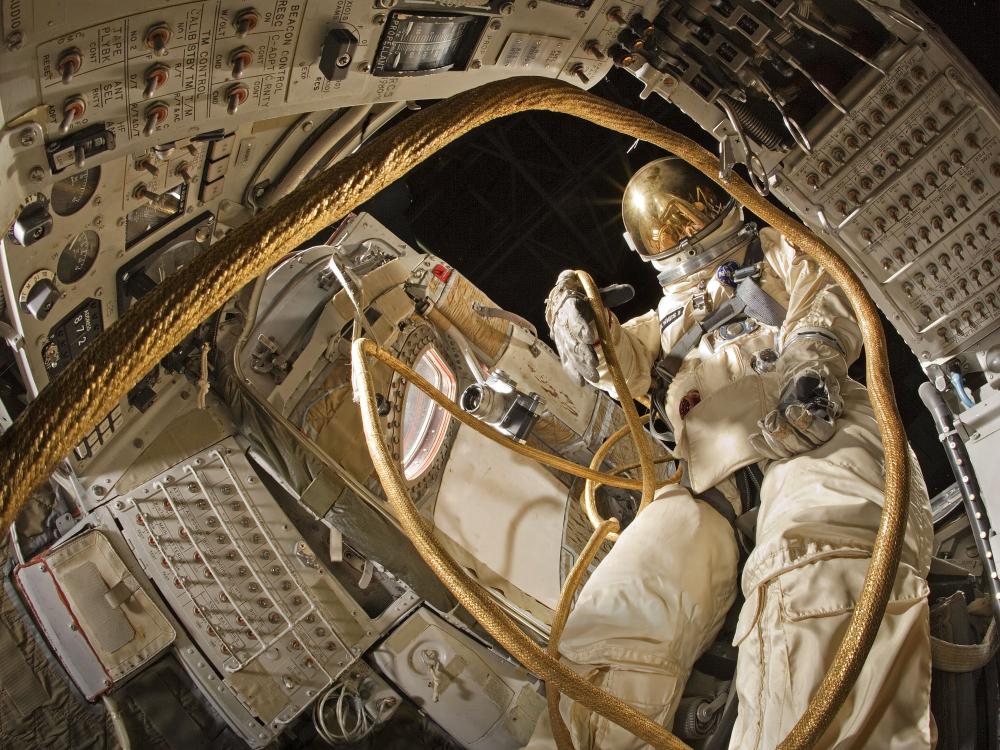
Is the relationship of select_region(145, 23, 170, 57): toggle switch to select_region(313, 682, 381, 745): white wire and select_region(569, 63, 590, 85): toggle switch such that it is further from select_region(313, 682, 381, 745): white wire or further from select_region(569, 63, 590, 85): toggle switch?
select_region(313, 682, 381, 745): white wire

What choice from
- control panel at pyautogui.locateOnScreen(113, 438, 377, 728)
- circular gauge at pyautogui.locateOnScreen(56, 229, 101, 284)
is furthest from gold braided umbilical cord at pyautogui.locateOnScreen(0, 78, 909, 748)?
control panel at pyautogui.locateOnScreen(113, 438, 377, 728)

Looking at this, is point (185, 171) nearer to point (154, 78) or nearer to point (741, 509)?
point (154, 78)

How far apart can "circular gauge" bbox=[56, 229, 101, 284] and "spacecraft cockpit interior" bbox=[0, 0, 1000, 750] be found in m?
0.01

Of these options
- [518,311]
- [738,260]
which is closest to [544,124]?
[518,311]

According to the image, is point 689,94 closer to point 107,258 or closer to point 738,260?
point 738,260

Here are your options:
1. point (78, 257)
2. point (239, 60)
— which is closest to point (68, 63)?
point (239, 60)

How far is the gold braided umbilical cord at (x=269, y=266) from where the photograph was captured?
1.21 meters

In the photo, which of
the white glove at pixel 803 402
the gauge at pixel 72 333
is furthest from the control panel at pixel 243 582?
the white glove at pixel 803 402

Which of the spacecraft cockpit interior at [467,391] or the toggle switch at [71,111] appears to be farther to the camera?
the spacecraft cockpit interior at [467,391]

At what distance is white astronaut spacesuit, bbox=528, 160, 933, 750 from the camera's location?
6.50 ft

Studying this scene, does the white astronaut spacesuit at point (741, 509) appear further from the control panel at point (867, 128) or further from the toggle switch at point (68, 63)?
the toggle switch at point (68, 63)

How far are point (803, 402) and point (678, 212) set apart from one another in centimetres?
111

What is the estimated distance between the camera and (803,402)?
252 cm

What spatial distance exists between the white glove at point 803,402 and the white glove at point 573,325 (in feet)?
2.23
